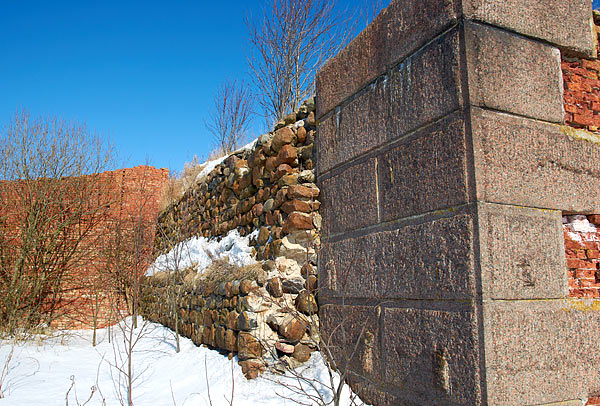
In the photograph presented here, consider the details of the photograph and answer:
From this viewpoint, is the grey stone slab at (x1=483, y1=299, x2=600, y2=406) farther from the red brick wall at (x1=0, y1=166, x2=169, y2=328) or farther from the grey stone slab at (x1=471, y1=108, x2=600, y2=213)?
the red brick wall at (x1=0, y1=166, x2=169, y2=328)

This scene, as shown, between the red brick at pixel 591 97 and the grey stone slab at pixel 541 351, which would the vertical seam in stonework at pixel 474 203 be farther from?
the red brick at pixel 591 97

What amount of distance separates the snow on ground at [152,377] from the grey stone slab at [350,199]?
1.22 m

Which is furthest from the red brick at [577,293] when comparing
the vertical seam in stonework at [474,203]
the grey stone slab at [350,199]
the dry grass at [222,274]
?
the dry grass at [222,274]

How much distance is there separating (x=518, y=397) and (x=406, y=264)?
95 cm

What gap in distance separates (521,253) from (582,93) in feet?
4.08

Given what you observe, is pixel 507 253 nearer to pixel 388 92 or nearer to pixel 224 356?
pixel 388 92

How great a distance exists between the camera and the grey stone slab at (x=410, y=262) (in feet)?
8.38

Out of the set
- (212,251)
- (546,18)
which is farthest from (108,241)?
(546,18)

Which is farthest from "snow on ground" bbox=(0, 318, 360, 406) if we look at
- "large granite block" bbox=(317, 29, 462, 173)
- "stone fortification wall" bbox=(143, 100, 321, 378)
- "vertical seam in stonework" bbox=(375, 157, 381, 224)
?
"large granite block" bbox=(317, 29, 462, 173)

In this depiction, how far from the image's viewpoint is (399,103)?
10.5 feet

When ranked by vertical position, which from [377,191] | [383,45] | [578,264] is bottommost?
[578,264]

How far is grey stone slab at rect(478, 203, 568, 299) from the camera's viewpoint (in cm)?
246

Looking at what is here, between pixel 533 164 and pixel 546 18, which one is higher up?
pixel 546 18

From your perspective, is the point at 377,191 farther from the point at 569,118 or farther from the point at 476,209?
the point at 569,118
